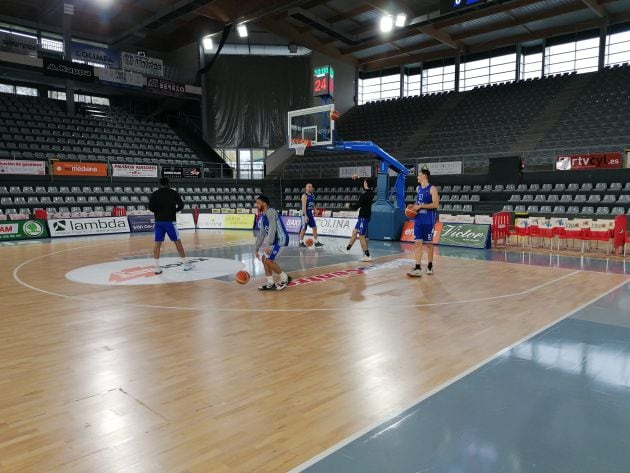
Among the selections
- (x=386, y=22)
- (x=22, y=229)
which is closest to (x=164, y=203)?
(x=22, y=229)

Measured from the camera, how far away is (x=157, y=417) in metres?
3.17

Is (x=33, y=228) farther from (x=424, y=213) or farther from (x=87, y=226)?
(x=424, y=213)

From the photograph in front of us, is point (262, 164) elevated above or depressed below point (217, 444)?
above

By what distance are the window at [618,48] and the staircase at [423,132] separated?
27.0 ft

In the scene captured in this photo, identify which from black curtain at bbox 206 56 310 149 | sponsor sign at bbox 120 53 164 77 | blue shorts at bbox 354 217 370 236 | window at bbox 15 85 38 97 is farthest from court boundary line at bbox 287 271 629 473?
window at bbox 15 85 38 97

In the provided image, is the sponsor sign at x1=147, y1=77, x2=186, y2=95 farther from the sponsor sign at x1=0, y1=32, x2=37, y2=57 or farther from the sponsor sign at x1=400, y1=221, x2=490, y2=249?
the sponsor sign at x1=400, y1=221, x2=490, y2=249

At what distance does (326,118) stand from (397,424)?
49.0ft

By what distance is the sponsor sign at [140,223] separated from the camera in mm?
18266

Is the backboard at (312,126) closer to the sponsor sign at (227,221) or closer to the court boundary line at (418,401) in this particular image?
the sponsor sign at (227,221)

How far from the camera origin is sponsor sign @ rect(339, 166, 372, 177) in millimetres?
22786

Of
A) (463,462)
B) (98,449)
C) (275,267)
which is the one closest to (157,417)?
(98,449)

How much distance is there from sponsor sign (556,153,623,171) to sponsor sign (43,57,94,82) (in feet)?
76.1

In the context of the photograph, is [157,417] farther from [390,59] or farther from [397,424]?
[390,59]

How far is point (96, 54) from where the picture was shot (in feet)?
85.2
